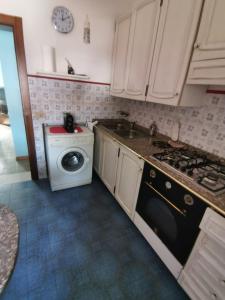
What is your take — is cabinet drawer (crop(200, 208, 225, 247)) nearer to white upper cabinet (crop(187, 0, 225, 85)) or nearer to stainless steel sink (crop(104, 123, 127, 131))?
white upper cabinet (crop(187, 0, 225, 85))

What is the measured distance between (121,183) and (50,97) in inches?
58.3

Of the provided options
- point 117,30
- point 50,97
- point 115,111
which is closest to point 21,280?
point 50,97

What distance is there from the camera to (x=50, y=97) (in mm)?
→ 2172

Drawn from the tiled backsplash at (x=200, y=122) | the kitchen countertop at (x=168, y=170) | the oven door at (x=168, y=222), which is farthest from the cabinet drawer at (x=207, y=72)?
the oven door at (x=168, y=222)

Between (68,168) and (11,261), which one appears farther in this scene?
(68,168)

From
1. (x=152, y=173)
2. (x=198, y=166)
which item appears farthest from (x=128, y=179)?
(x=198, y=166)

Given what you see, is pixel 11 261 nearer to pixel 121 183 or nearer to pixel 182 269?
pixel 182 269

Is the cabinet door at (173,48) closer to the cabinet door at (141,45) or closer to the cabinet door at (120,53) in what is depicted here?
the cabinet door at (141,45)

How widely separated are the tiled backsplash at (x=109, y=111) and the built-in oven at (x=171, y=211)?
2.16 feet

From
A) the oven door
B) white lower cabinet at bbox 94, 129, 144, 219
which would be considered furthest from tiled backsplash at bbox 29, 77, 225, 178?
the oven door

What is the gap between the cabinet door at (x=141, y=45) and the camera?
1.58 m

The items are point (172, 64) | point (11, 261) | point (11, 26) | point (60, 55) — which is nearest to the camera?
point (11, 261)

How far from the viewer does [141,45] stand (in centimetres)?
175

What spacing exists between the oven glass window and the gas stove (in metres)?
1.21
